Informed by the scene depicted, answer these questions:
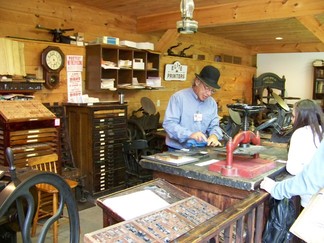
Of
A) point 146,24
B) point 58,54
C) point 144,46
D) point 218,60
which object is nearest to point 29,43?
point 58,54

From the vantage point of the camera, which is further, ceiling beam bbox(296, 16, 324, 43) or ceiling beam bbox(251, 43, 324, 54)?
ceiling beam bbox(251, 43, 324, 54)

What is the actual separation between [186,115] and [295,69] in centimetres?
600

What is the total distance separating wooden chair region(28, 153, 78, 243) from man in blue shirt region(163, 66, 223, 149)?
0.95 meters

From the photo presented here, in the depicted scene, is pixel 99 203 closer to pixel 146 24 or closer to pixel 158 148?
pixel 158 148

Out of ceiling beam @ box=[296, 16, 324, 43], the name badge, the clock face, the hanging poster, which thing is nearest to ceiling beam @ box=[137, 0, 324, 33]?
ceiling beam @ box=[296, 16, 324, 43]

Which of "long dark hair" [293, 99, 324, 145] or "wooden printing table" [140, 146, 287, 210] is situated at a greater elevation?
"long dark hair" [293, 99, 324, 145]

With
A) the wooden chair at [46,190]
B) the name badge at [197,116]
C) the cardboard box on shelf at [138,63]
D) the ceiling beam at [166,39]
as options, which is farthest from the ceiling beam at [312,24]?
the wooden chair at [46,190]

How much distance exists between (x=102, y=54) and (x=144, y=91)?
3.36 feet

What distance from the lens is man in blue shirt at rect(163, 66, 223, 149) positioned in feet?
9.09

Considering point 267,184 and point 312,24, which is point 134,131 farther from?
point 267,184

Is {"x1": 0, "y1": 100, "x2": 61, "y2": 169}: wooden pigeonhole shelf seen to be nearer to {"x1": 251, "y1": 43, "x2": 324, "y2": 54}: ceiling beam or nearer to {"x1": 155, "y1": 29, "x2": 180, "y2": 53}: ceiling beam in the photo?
{"x1": 155, "y1": 29, "x2": 180, "y2": 53}: ceiling beam

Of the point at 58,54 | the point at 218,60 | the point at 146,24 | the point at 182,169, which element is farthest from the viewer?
the point at 218,60

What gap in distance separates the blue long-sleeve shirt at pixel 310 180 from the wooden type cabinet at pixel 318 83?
6.76 m

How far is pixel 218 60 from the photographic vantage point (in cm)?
704
